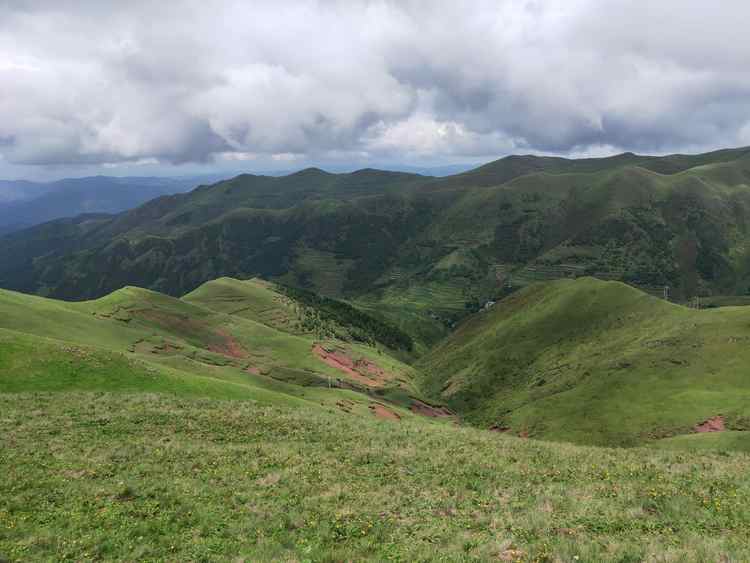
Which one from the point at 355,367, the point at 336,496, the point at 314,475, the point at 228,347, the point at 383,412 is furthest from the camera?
the point at 355,367

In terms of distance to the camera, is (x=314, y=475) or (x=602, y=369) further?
(x=602, y=369)

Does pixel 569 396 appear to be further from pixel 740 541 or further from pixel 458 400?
pixel 740 541

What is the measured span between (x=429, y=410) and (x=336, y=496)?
3780 inches

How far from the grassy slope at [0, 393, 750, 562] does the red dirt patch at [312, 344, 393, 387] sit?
97.3m

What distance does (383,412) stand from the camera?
273 feet

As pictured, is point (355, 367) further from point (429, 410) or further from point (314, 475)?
point (314, 475)

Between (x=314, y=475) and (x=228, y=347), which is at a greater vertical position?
(x=314, y=475)

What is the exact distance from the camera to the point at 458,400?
418ft

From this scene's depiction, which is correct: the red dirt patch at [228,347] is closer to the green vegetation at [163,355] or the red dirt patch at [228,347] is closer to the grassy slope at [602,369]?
the green vegetation at [163,355]

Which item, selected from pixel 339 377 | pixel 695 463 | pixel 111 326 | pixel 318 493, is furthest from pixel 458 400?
pixel 318 493

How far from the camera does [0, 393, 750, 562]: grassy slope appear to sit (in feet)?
57.4

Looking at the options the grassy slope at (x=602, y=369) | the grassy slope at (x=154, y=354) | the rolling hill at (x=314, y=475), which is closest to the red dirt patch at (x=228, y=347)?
the grassy slope at (x=154, y=354)

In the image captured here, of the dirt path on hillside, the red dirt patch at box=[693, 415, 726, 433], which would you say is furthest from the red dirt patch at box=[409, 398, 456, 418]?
the red dirt patch at box=[693, 415, 726, 433]

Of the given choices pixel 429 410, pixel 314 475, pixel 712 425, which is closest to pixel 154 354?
pixel 429 410
